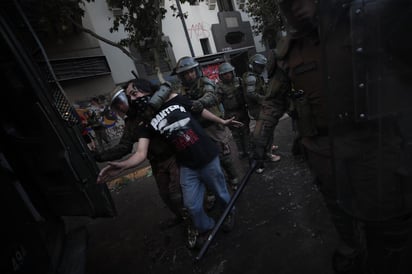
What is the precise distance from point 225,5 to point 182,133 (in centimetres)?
1724

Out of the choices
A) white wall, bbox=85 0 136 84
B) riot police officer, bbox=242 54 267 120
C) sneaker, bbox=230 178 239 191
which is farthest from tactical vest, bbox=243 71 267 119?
white wall, bbox=85 0 136 84

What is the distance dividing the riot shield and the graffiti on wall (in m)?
14.3

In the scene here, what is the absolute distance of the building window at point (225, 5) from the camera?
16234 millimetres

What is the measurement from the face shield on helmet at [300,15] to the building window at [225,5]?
1685 centimetres

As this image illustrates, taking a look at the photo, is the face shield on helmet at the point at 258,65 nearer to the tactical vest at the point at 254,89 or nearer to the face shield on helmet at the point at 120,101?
the tactical vest at the point at 254,89

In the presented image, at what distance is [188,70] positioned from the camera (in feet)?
11.3

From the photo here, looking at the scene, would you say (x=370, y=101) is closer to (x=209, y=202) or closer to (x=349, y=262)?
(x=349, y=262)

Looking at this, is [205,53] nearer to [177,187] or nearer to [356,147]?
[177,187]

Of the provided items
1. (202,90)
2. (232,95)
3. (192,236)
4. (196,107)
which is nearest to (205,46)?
(232,95)

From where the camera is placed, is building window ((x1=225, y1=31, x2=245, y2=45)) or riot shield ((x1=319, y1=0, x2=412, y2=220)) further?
building window ((x1=225, y1=31, x2=245, y2=45))

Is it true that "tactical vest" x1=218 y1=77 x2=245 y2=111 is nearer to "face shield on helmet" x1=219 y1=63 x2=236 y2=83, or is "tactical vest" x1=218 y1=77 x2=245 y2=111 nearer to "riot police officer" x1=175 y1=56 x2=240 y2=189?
"face shield on helmet" x1=219 y1=63 x2=236 y2=83

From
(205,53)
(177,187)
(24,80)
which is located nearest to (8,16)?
(24,80)

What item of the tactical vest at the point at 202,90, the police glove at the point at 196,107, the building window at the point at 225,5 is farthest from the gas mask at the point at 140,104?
the building window at the point at 225,5

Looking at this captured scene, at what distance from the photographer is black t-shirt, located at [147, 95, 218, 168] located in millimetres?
2236
